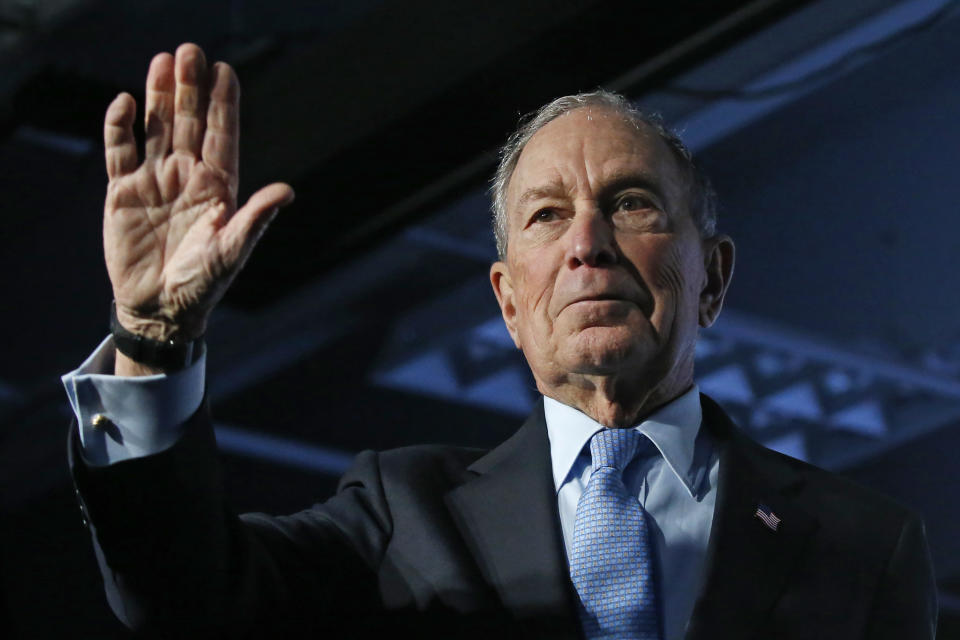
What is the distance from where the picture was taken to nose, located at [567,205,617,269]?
65.2 inches

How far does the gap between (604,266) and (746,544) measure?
1.14ft

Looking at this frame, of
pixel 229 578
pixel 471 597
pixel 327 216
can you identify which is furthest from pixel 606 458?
pixel 327 216

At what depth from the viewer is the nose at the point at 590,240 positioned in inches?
65.2

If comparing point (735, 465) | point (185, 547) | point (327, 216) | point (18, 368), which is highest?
point (185, 547)

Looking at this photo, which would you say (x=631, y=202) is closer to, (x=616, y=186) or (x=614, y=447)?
(x=616, y=186)

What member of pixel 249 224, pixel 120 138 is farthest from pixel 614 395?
pixel 120 138

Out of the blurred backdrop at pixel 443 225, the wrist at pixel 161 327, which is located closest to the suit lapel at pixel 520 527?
the wrist at pixel 161 327

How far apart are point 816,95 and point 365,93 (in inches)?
45.6

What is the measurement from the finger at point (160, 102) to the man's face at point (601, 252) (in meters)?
0.45

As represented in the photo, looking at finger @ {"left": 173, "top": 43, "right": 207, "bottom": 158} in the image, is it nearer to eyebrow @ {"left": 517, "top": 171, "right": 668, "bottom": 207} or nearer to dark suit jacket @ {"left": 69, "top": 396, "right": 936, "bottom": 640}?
dark suit jacket @ {"left": 69, "top": 396, "right": 936, "bottom": 640}

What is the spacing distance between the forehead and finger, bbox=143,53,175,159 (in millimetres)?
455

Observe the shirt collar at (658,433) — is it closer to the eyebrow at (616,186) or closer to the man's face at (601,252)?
the man's face at (601,252)

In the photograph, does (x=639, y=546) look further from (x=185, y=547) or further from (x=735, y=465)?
(x=185, y=547)

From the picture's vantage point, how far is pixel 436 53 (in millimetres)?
3088
